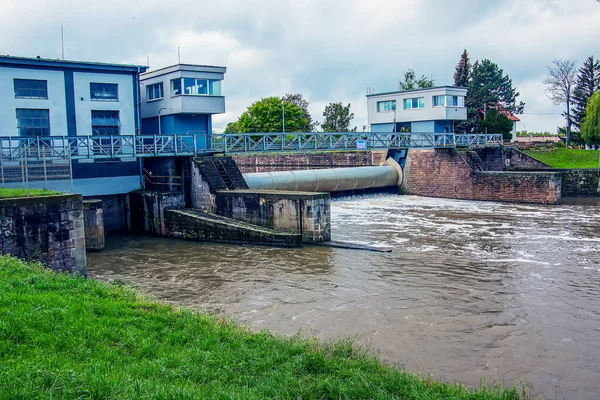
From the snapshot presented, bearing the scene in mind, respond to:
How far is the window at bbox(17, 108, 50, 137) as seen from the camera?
2417 cm

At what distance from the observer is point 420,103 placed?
43594 millimetres

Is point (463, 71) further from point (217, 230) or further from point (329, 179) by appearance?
point (217, 230)

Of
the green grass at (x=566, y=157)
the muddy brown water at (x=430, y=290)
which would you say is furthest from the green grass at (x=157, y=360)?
the green grass at (x=566, y=157)

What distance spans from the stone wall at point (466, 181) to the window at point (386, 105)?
8.15 meters

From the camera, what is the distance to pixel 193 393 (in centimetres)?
597

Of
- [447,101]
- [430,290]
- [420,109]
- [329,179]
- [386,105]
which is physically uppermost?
[386,105]

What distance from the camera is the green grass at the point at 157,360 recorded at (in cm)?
604

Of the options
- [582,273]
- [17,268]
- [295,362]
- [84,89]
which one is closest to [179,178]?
[84,89]

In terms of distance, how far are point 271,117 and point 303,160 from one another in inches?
802

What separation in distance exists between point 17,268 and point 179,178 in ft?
48.7

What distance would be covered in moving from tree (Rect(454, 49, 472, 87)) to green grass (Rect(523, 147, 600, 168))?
17.5 meters

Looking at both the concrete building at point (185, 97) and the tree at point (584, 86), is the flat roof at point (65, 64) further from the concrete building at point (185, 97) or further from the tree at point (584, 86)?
the tree at point (584, 86)

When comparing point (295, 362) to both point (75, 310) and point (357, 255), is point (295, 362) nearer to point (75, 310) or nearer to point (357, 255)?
point (75, 310)

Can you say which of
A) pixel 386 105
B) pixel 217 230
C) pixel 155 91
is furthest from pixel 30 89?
pixel 386 105
